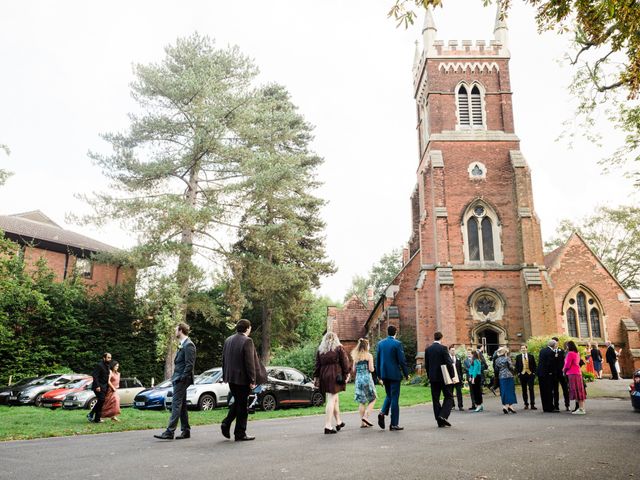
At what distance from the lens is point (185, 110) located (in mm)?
24547

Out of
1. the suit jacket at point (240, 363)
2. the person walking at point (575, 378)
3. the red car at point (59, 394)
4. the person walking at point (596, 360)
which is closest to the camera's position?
the suit jacket at point (240, 363)

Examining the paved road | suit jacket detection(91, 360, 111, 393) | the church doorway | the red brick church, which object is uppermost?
the red brick church

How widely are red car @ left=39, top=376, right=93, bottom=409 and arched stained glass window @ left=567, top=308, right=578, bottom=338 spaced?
24.3 meters

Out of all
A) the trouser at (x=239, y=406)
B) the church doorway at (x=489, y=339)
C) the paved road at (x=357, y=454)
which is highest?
the church doorway at (x=489, y=339)

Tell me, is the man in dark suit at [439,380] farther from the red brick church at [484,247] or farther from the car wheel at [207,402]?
the red brick church at [484,247]

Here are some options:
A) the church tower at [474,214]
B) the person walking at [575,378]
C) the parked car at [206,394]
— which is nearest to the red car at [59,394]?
the parked car at [206,394]

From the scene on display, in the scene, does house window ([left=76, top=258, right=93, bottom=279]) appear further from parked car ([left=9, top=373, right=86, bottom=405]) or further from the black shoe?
the black shoe

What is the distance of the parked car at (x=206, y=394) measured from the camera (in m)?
15.7

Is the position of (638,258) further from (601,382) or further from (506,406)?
(506,406)

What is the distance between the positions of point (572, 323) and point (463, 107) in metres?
13.8

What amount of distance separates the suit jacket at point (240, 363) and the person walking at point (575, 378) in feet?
25.2

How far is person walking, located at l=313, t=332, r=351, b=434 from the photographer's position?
8992 mm

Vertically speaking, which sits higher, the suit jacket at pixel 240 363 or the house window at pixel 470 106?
the house window at pixel 470 106

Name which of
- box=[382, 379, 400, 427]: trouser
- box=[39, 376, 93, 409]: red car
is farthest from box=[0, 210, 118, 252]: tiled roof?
box=[382, 379, 400, 427]: trouser
